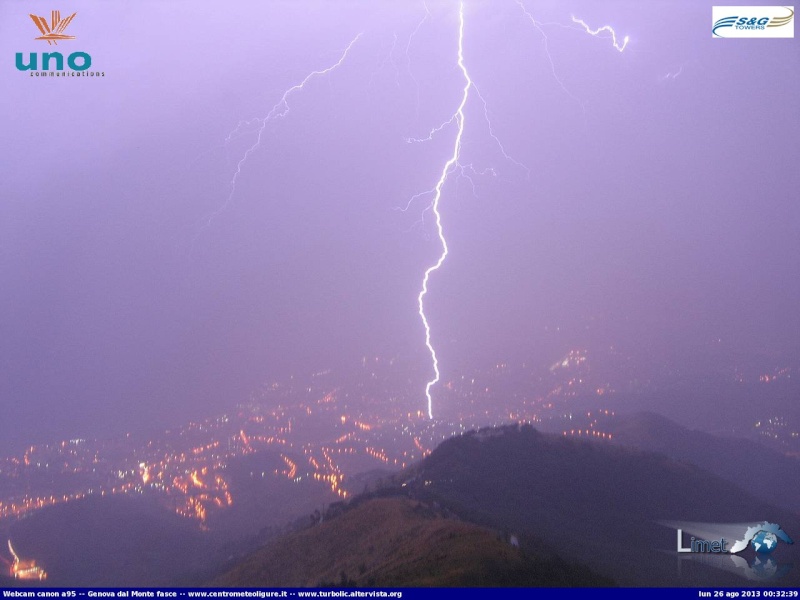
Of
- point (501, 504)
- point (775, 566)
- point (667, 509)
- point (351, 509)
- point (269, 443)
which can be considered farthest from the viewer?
point (269, 443)

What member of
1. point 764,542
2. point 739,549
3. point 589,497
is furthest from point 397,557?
point 589,497

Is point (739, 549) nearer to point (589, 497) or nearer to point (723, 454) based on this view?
point (589, 497)

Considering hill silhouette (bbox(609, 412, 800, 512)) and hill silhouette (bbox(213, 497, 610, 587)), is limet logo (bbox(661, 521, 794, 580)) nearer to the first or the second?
hill silhouette (bbox(213, 497, 610, 587))

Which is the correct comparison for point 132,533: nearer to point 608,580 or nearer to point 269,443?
point 269,443

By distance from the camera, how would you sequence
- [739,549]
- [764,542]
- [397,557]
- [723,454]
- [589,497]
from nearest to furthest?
[397,557] < [739,549] < [764,542] < [589,497] < [723,454]

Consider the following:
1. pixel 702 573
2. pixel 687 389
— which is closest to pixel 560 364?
pixel 687 389

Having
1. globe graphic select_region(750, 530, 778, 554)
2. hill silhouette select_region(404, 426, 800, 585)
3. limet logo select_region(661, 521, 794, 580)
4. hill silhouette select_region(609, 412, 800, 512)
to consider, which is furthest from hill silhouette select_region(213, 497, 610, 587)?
hill silhouette select_region(609, 412, 800, 512)
